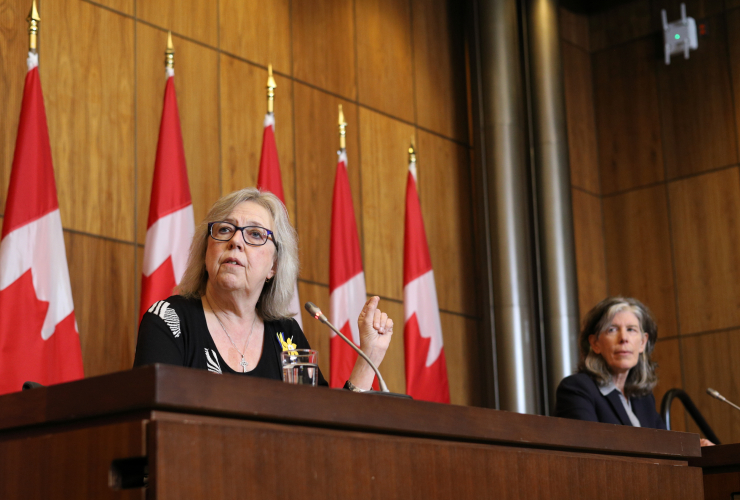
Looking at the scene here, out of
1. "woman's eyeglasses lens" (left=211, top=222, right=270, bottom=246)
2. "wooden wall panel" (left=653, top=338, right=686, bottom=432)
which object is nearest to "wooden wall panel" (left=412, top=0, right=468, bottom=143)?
"wooden wall panel" (left=653, top=338, right=686, bottom=432)

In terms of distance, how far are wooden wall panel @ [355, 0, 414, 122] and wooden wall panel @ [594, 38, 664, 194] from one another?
1.96 metres

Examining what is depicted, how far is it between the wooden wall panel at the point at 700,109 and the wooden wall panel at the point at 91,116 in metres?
4.28

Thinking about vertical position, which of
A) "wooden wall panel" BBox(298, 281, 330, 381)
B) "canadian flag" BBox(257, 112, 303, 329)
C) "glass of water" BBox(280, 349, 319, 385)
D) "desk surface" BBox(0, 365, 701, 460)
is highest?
"canadian flag" BBox(257, 112, 303, 329)

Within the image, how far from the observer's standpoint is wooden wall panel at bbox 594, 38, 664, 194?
710 cm

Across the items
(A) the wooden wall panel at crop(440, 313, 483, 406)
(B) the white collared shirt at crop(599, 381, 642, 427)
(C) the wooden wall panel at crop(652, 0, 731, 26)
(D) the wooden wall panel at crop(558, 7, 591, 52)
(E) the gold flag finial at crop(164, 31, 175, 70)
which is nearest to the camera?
(B) the white collared shirt at crop(599, 381, 642, 427)

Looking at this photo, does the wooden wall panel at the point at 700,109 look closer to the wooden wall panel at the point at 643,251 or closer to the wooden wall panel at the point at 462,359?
the wooden wall panel at the point at 643,251

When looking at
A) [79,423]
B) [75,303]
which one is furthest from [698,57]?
[79,423]

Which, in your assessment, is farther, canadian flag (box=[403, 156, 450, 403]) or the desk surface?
→ canadian flag (box=[403, 156, 450, 403])

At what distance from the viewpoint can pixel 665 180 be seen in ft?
22.9

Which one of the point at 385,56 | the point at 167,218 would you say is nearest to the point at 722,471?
the point at 167,218

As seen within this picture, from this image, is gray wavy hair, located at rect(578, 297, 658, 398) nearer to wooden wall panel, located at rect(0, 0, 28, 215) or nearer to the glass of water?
the glass of water

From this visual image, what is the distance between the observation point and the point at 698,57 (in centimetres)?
686

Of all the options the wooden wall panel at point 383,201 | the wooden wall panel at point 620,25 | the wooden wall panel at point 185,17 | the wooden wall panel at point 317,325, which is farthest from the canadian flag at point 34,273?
the wooden wall panel at point 620,25

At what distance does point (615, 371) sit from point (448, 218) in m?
2.80
